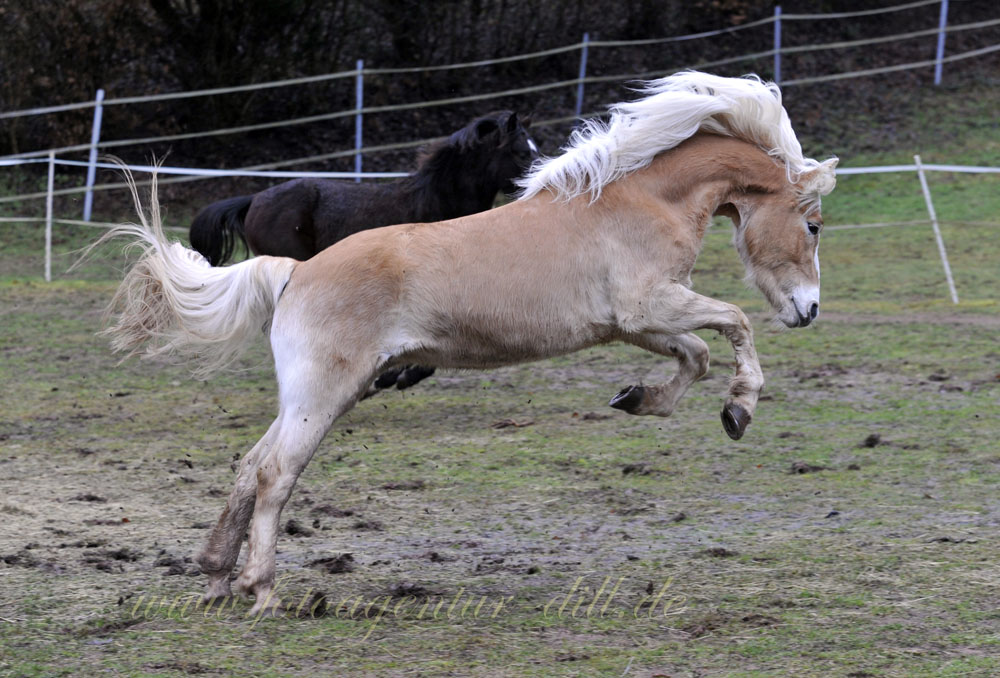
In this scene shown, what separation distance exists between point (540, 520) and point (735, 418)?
1.24 metres

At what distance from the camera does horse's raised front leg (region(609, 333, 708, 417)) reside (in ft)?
Result: 15.1

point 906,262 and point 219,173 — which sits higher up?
point 219,173

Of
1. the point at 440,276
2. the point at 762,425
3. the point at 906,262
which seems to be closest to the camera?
the point at 440,276

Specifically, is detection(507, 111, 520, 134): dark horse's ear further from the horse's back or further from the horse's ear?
the horse's back

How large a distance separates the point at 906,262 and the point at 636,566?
9.26 metres

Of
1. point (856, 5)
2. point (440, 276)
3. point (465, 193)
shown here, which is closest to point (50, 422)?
point (465, 193)

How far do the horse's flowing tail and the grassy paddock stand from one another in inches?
35.2

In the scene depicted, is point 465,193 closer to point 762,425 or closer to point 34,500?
point 762,425

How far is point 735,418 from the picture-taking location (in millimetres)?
4352

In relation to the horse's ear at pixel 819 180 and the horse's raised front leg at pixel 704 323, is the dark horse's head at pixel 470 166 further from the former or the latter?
the horse's raised front leg at pixel 704 323

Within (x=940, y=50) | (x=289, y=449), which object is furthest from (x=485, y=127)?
(x=940, y=50)

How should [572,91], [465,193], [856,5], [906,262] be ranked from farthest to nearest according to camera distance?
[856,5]
[572,91]
[906,262]
[465,193]

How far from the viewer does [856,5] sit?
20016 mm

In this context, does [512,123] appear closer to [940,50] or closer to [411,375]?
[411,375]
